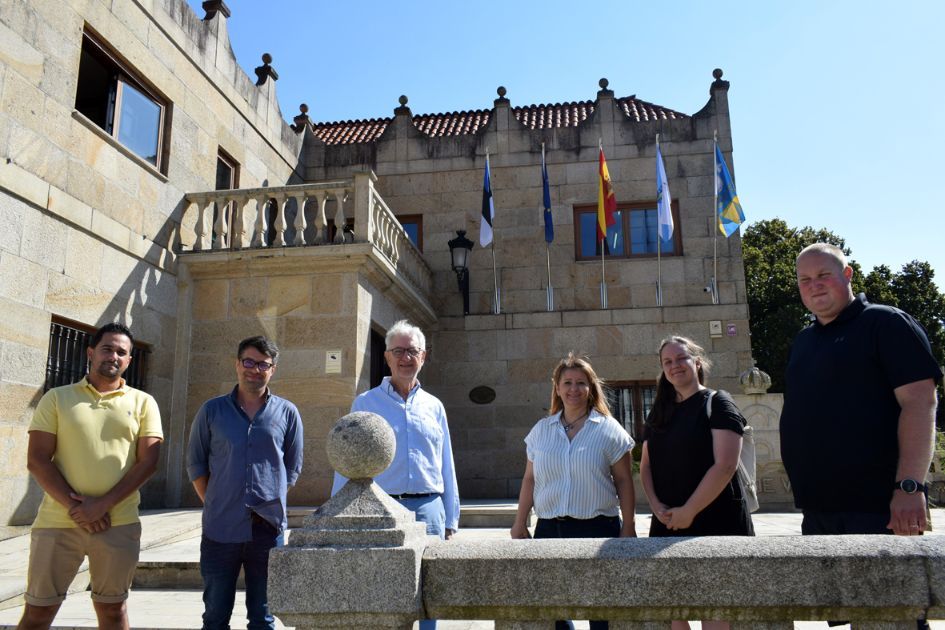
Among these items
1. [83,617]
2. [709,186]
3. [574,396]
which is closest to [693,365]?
[574,396]

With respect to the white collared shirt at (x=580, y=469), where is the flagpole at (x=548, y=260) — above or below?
above

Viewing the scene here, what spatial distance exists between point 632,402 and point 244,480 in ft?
30.7

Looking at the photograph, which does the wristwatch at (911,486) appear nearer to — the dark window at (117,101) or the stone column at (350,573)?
the stone column at (350,573)

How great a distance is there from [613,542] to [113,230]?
7.90 m

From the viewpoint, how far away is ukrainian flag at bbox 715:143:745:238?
38.4 ft

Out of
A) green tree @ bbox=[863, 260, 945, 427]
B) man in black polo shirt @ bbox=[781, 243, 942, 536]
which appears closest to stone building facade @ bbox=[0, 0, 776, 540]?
man in black polo shirt @ bbox=[781, 243, 942, 536]

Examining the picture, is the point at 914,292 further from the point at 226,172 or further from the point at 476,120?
the point at 226,172

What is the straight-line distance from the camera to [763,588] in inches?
81.7

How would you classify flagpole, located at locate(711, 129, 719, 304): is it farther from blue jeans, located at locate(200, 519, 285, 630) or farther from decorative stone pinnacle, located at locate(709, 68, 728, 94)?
blue jeans, located at locate(200, 519, 285, 630)

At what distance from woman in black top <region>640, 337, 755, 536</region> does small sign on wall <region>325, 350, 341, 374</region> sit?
6297 millimetres

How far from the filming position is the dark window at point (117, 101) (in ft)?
27.6

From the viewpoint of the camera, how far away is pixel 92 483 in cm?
330

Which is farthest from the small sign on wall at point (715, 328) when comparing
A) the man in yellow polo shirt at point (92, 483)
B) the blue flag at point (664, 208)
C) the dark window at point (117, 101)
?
the man in yellow polo shirt at point (92, 483)

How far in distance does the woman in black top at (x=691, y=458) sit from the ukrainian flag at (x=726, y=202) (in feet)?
30.0
